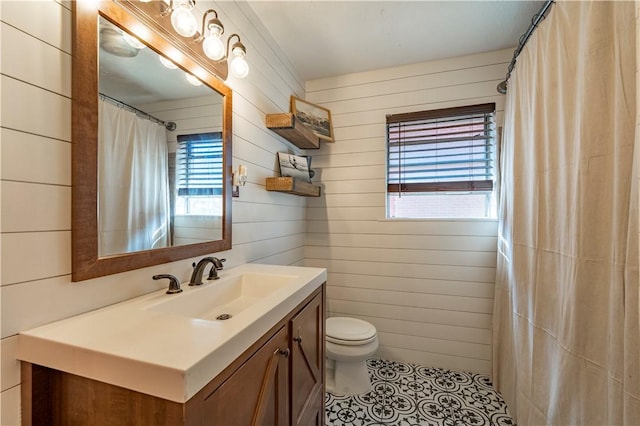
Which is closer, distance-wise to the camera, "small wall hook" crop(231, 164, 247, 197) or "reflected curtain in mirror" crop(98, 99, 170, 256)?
"reflected curtain in mirror" crop(98, 99, 170, 256)

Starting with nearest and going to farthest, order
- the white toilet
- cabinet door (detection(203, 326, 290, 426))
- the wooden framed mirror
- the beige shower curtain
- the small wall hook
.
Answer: cabinet door (detection(203, 326, 290, 426)), the wooden framed mirror, the beige shower curtain, the small wall hook, the white toilet

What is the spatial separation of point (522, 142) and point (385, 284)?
1.39m

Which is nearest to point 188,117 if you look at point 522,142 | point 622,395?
point 522,142

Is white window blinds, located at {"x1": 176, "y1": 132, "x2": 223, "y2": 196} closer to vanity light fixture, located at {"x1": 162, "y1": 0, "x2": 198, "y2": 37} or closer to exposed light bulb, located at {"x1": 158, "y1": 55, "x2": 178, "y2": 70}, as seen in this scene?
exposed light bulb, located at {"x1": 158, "y1": 55, "x2": 178, "y2": 70}

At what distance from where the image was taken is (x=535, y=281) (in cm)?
142

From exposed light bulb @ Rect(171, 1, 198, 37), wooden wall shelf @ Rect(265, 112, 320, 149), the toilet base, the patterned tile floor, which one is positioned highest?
exposed light bulb @ Rect(171, 1, 198, 37)

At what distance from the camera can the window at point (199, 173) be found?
4.10 ft

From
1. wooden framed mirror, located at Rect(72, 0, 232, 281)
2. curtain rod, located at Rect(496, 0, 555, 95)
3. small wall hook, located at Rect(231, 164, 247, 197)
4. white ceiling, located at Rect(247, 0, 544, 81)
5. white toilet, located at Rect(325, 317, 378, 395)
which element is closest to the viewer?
wooden framed mirror, located at Rect(72, 0, 232, 281)

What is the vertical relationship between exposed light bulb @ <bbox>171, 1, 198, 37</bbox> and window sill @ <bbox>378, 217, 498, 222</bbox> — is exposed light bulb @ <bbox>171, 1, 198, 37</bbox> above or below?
above

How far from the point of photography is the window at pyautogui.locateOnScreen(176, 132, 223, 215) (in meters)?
1.25

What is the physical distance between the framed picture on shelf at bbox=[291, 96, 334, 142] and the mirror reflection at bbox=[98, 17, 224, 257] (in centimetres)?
91

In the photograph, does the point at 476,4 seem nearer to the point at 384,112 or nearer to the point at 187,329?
the point at 384,112

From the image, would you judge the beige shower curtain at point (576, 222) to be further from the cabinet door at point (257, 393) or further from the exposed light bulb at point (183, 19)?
the exposed light bulb at point (183, 19)

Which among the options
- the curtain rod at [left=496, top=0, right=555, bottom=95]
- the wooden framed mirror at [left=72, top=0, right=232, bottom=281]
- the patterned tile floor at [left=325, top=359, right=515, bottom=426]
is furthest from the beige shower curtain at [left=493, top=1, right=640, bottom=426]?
the wooden framed mirror at [left=72, top=0, right=232, bottom=281]
